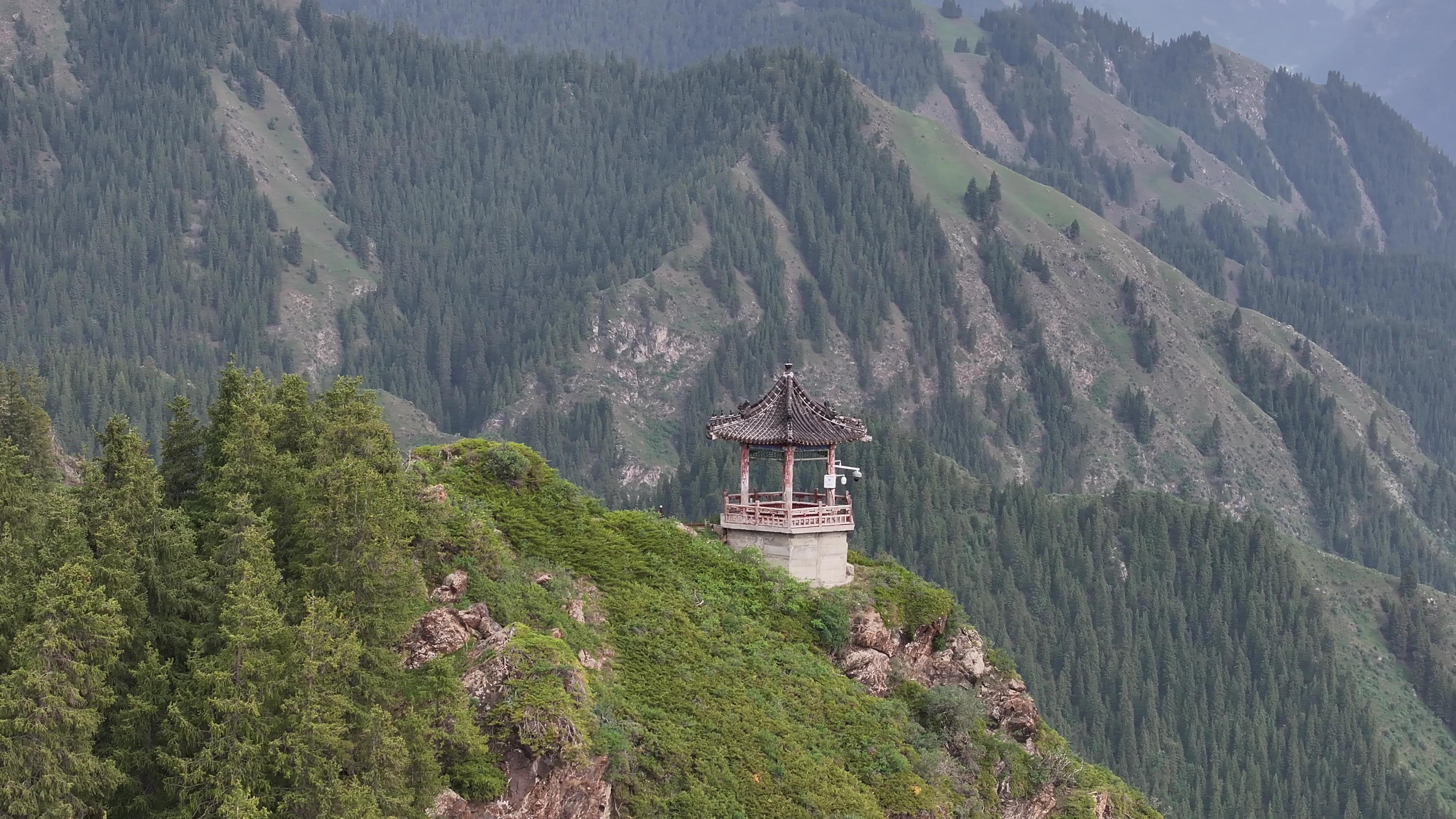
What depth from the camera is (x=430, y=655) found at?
60.4 m

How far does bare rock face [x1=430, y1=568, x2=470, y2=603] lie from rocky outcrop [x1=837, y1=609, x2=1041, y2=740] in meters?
19.1

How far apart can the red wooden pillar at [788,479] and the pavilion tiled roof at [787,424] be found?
636 millimetres

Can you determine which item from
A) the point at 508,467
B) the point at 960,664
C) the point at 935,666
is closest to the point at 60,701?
the point at 508,467

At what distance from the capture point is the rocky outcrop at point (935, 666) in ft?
255

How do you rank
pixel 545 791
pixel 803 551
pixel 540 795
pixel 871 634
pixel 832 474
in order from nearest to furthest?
pixel 540 795, pixel 545 791, pixel 871 634, pixel 803 551, pixel 832 474

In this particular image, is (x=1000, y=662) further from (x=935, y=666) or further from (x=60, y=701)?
(x=60, y=701)

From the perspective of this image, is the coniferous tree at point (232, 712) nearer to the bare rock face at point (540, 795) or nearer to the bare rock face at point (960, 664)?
the bare rock face at point (540, 795)

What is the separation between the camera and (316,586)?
58656mm

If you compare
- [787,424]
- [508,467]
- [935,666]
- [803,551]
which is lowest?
[935,666]

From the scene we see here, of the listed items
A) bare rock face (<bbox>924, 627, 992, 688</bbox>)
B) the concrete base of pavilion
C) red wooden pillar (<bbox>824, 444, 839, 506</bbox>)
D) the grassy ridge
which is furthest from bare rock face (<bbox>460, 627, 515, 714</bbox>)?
red wooden pillar (<bbox>824, 444, 839, 506</bbox>)

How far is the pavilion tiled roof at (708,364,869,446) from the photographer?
83.9m

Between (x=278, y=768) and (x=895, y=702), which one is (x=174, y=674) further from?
(x=895, y=702)

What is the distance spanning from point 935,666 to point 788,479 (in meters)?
10.9

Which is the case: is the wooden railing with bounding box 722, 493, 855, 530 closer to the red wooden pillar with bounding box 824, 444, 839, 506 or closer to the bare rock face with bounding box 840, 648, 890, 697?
the red wooden pillar with bounding box 824, 444, 839, 506
